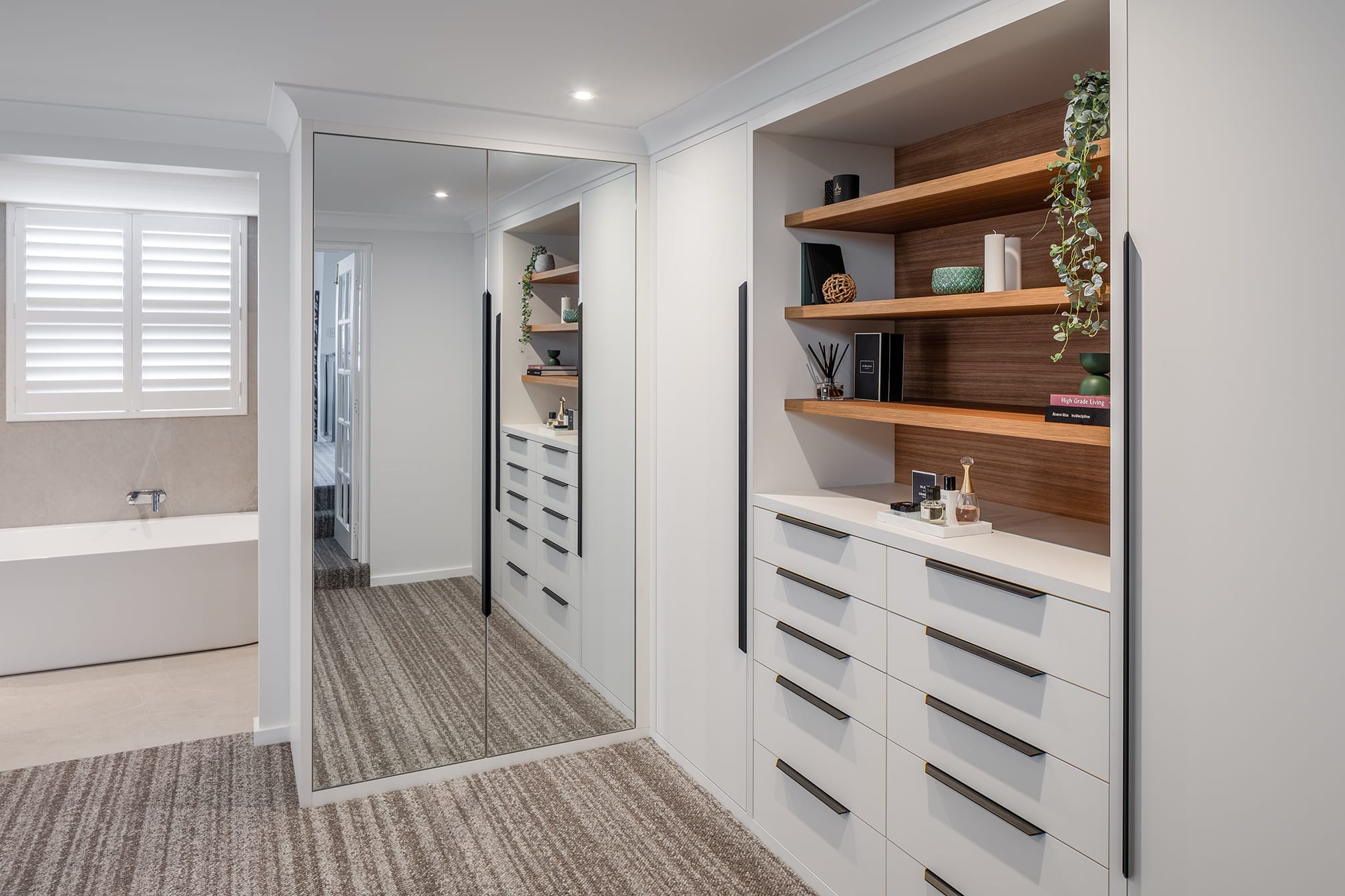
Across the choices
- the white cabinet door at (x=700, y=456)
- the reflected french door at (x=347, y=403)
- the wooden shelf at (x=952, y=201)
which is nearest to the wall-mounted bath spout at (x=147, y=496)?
the reflected french door at (x=347, y=403)

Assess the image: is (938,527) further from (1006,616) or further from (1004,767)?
(1004,767)

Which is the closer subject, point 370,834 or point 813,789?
point 813,789

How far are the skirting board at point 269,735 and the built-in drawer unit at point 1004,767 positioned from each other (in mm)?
2546

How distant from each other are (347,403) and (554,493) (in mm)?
823

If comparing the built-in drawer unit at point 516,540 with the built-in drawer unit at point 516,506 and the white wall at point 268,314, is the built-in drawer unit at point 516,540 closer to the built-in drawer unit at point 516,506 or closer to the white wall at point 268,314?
the built-in drawer unit at point 516,506

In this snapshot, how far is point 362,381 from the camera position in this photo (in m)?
3.17

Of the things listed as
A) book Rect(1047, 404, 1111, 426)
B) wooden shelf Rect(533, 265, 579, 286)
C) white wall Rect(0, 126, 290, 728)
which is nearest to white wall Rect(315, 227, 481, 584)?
wooden shelf Rect(533, 265, 579, 286)

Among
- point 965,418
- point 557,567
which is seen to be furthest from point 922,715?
point 557,567

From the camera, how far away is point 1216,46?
151cm

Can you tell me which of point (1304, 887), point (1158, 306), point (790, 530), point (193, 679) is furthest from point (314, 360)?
point (1304, 887)

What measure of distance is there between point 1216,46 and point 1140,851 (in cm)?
144

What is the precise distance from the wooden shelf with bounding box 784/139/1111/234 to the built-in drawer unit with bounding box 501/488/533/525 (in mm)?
1414

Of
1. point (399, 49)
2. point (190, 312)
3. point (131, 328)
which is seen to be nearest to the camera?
point (399, 49)

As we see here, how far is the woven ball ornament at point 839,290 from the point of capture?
9.13 feet
